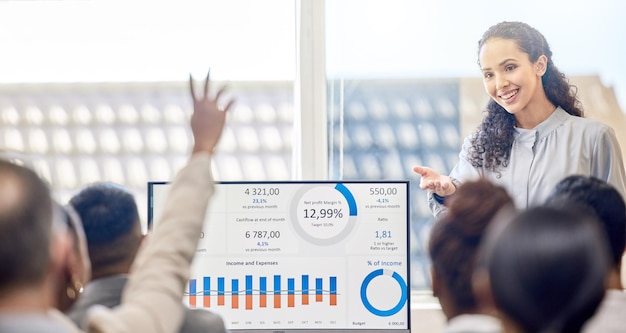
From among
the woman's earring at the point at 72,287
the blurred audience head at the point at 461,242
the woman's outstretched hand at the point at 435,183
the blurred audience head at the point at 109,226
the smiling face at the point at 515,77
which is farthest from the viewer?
the smiling face at the point at 515,77

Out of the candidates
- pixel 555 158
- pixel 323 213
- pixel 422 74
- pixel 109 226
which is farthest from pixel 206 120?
pixel 422 74

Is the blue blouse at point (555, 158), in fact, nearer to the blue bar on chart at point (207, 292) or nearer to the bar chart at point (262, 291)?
the bar chart at point (262, 291)

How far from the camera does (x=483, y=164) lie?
11.3 feet

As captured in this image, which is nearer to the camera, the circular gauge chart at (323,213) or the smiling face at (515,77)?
the circular gauge chart at (323,213)

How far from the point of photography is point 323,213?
121 inches

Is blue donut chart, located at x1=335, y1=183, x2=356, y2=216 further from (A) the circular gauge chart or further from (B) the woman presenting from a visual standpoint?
(B) the woman presenting

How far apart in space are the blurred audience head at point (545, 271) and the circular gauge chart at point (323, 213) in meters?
1.75

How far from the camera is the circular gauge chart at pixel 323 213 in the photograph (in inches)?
121

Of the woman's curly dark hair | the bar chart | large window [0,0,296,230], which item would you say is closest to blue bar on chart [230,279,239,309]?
the bar chart

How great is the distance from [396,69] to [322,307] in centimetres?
128

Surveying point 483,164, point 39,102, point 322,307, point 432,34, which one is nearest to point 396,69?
point 432,34

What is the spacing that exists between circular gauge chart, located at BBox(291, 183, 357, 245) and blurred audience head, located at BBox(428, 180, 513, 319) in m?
1.07

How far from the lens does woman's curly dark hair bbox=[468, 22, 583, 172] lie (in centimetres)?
341

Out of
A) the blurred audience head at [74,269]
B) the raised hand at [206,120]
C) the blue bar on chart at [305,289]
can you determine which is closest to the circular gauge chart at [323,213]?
the blue bar on chart at [305,289]
